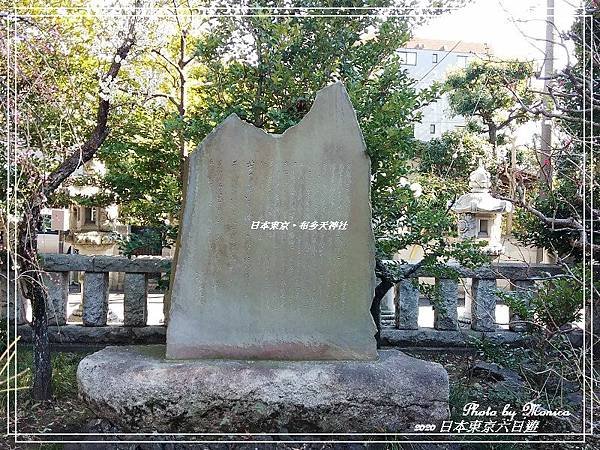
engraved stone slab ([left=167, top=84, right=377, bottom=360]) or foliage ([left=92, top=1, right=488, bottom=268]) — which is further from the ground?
foliage ([left=92, top=1, right=488, bottom=268])

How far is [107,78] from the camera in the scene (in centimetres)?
473

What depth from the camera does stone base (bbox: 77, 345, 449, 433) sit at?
3568 mm

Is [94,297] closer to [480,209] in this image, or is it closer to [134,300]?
[134,300]

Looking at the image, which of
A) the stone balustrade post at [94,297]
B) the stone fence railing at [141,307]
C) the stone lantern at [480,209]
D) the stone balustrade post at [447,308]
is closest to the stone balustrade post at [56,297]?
the stone fence railing at [141,307]

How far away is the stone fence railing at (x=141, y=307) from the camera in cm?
572

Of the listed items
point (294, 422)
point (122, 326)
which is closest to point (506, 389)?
point (294, 422)

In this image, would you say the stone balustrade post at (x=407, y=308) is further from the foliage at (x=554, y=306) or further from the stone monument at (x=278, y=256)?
the stone monument at (x=278, y=256)

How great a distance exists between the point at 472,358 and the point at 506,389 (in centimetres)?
111

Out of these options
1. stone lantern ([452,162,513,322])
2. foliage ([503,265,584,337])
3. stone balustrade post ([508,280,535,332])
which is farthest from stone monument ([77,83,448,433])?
stone lantern ([452,162,513,322])

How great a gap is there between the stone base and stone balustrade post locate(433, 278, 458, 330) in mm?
2205

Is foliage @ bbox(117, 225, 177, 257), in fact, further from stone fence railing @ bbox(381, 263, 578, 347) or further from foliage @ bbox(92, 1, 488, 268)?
stone fence railing @ bbox(381, 263, 578, 347)

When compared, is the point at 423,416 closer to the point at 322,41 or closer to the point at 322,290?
the point at 322,290

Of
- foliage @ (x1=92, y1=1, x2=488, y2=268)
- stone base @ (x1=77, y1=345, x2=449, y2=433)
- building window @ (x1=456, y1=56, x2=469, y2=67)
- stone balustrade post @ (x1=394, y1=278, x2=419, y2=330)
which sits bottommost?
stone base @ (x1=77, y1=345, x2=449, y2=433)

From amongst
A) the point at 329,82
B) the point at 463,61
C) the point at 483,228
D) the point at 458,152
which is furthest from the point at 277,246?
the point at 463,61
